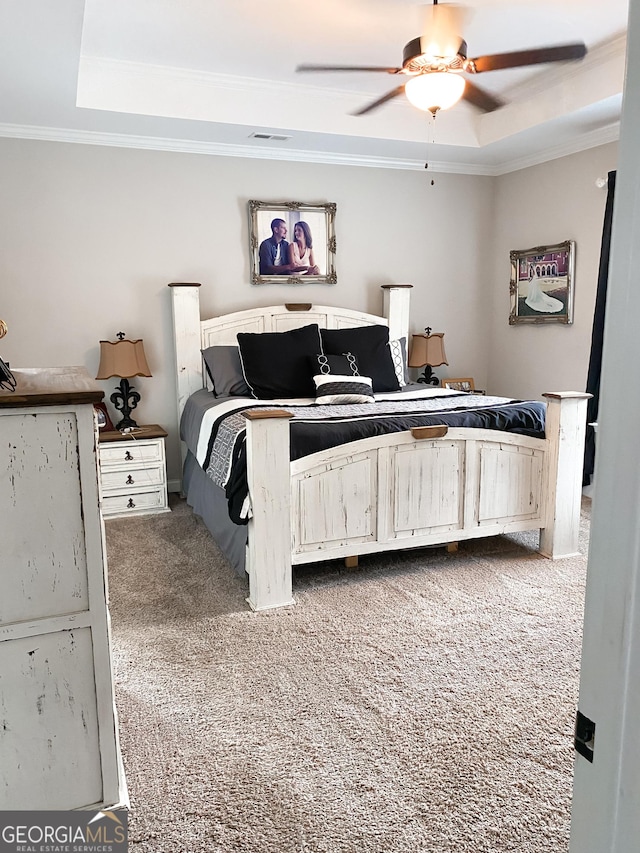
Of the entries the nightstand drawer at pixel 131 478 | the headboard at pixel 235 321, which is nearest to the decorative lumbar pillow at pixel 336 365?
the headboard at pixel 235 321

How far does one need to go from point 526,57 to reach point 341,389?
2.00 m

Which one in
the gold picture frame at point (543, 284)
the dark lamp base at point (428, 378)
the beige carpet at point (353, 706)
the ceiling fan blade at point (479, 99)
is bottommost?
the beige carpet at point (353, 706)

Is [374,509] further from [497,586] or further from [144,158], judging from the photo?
[144,158]

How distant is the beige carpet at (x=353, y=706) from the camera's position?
163 cm

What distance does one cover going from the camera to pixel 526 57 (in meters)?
3.13

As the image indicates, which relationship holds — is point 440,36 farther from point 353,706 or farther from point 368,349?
point 353,706

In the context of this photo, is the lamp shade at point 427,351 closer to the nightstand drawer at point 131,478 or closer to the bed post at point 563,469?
the bed post at point 563,469

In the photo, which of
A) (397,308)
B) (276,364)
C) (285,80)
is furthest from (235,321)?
(285,80)

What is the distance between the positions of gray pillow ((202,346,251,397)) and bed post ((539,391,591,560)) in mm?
1878

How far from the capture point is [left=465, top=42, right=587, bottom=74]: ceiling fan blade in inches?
113

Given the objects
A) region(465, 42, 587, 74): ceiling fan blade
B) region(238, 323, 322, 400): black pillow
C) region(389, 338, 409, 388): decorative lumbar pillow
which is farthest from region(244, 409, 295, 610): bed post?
region(389, 338, 409, 388): decorative lumbar pillow

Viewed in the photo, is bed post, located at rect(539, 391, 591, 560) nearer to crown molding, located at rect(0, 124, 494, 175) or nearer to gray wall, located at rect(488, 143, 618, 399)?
gray wall, located at rect(488, 143, 618, 399)

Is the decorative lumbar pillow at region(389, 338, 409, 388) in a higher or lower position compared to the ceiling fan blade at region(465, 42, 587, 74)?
lower

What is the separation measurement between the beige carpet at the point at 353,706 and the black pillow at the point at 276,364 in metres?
1.27
